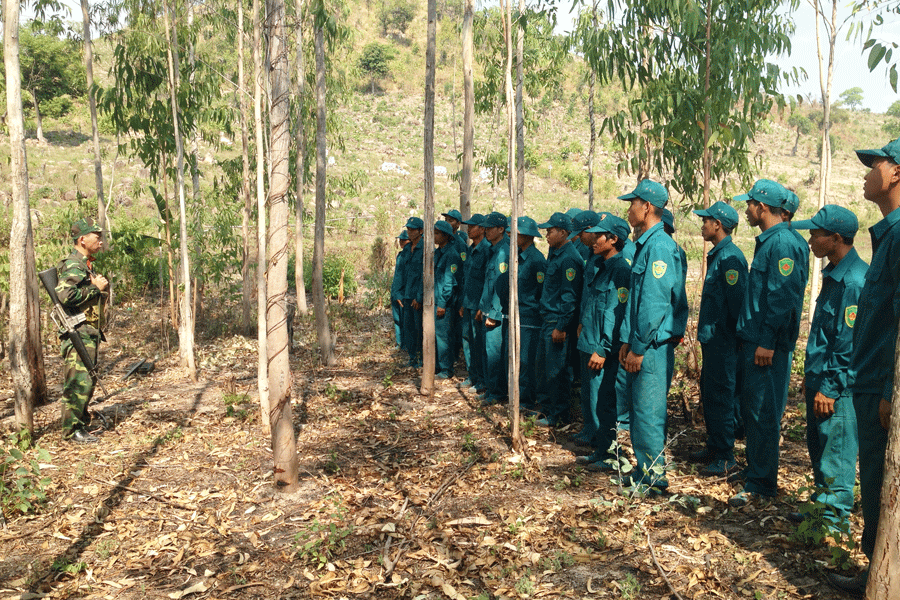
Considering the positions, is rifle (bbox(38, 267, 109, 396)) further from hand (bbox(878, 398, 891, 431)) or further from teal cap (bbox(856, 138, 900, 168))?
teal cap (bbox(856, 138, 900, 168))

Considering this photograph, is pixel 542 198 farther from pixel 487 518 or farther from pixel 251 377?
pixel 487 518

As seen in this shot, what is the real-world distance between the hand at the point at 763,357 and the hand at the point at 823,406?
0.38m

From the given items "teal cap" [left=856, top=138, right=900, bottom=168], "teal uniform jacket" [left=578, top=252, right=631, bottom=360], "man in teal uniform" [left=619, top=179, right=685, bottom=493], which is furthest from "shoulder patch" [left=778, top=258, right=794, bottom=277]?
"teal uniform jacket" [left=578, top=252, right=631, bottom=360]

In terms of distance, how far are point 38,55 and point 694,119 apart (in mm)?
34852

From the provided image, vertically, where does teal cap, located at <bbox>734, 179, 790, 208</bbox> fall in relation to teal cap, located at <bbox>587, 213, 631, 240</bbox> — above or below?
above

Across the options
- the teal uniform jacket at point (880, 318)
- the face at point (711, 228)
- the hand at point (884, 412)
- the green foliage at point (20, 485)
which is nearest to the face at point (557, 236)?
the face at point (711, 228)

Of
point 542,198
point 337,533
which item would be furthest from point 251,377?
point 542,198

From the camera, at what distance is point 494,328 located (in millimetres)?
7051

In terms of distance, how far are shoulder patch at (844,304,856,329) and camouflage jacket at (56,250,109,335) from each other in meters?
6.06

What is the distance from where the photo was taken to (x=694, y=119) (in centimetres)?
619

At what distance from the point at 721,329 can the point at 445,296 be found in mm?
4024

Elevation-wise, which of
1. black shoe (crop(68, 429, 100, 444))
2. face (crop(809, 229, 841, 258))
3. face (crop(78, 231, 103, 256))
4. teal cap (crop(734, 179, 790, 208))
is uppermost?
teal cap (crop(734, 179, 790, 208))

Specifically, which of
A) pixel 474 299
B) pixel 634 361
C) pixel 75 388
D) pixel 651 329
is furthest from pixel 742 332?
pixel 75 388

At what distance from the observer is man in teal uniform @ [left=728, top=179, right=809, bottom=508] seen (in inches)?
161
